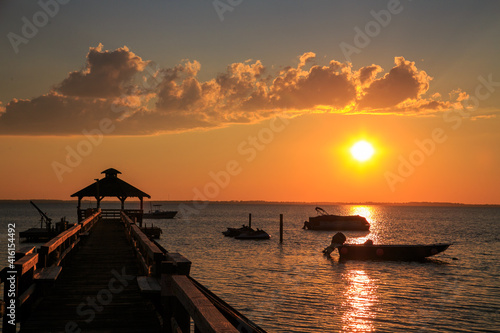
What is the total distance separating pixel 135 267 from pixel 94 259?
7.75ft

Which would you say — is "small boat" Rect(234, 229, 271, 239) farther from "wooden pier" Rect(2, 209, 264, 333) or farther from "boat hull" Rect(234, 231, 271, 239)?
"wooden pier" Rect(2, 209, 264, 333)

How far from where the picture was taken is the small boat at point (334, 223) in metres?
105

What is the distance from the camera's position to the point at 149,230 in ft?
194

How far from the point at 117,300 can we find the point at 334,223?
9925cm

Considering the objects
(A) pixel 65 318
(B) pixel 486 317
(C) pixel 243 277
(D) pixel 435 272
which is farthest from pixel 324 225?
(A) pixel 65 318

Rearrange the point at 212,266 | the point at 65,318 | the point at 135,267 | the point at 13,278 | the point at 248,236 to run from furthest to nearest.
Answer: the point at 248,236 < the point at 212,266 < the point at 135,267 < the point at 65,318 < the point at 13,278

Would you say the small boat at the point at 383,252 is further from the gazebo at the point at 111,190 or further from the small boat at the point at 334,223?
the small boat at the point at 334,223

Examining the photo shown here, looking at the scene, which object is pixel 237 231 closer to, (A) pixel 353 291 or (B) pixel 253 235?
(B) pixel 253 235

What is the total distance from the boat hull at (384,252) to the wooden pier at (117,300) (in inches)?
1383

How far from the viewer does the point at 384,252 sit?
45750 mm

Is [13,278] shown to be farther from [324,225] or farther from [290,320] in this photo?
[324,225]

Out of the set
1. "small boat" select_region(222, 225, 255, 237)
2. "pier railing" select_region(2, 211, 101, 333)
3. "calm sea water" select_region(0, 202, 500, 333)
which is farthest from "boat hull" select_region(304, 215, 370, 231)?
"pier railing" select_region(2, 211, 101, 333)

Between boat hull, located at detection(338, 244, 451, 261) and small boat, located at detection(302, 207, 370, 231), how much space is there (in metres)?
57.3

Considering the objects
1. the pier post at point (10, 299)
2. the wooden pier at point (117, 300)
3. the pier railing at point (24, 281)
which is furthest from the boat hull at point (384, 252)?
the pier post at point (10, 299)
